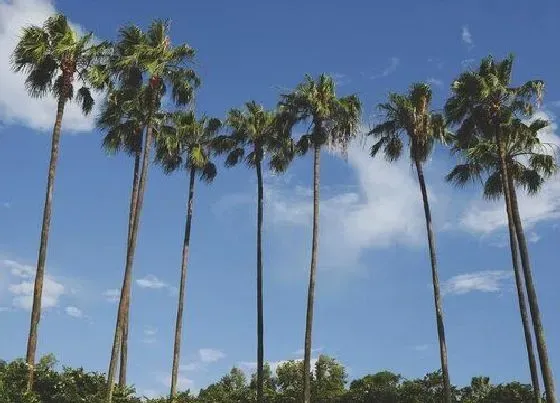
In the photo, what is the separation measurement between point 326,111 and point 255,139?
827cm

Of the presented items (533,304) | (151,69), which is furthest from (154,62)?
(533,304)

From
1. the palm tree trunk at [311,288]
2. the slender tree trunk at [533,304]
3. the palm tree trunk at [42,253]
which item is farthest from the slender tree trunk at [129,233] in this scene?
the slender tree trunk at [533,304]

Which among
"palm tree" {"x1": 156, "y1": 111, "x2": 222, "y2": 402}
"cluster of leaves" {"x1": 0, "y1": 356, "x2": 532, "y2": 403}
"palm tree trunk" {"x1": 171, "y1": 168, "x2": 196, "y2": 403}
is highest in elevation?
"palm tree" {"x1": 156, "y1": 111, "x2": 222, "y2": 402}

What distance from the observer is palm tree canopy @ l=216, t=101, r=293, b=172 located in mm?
43900

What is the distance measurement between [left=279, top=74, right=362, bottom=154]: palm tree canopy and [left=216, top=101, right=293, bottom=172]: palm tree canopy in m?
5.04

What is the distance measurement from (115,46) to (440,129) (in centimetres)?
1761

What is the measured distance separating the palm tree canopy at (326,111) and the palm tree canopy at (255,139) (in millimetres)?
5036

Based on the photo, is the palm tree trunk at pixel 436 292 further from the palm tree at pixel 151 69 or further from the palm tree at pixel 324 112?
the palm tree at pixel 151 69

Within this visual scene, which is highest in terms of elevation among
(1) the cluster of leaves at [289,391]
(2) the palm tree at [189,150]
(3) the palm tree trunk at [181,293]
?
(2) the palm tree at [189,150]

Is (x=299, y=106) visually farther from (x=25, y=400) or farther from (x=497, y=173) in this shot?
(x=25, y=400)

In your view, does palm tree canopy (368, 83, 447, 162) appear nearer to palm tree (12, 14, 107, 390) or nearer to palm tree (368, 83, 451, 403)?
palm tree (368, 83, 451, 403)

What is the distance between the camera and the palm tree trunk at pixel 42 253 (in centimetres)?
2817

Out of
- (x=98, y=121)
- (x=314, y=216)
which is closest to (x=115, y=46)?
(x=98, y=121)

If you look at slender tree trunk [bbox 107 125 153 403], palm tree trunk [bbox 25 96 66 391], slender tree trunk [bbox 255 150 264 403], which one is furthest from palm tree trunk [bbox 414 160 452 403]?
palm tree trunk [bbox 25 96 66 391]
